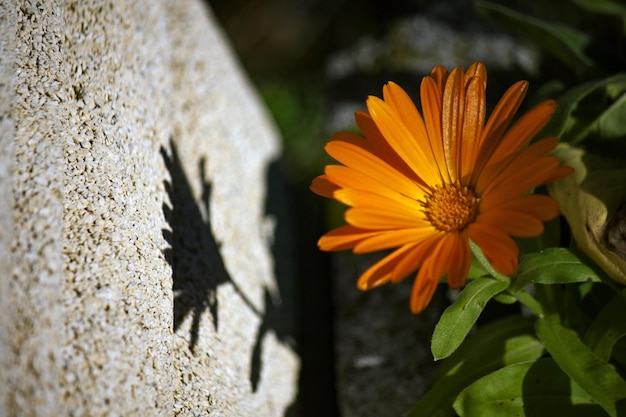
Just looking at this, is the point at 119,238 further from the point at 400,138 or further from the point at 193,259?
the point at 400,138

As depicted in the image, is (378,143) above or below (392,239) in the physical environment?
above

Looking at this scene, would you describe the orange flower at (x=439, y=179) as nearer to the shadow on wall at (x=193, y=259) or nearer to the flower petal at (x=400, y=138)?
the flower petal at (x=400, y=138)

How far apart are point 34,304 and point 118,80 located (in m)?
0.45

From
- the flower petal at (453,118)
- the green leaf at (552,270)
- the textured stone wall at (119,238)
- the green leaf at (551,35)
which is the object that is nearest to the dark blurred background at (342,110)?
the textured stone wall at (119,238)

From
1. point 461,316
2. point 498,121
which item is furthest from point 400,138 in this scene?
point 461,316

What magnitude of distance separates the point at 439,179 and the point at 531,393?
1.29ft

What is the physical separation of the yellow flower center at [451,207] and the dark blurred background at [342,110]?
48 centimetres

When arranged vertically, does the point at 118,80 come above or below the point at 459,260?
above

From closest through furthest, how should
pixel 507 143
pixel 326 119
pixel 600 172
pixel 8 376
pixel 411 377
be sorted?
pixel 8 376
pixel 507 143
pixel 600 172
pixel 411 377
pixel 326 119

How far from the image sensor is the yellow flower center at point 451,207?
809mm

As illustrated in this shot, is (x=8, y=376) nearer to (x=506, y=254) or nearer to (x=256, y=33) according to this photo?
(x=506, y=254)

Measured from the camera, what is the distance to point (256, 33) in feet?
8.11

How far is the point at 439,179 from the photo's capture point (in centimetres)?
90

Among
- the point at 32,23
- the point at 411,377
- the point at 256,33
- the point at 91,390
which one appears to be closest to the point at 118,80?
the point at 32,23
